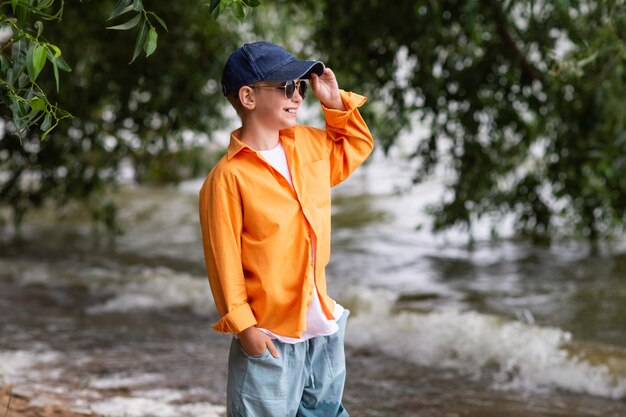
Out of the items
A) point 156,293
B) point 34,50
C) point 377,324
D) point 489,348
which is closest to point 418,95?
point 377,324

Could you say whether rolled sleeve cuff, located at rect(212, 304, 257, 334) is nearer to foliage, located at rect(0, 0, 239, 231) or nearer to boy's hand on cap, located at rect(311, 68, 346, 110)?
boy's hand on cap, located at rect(311, 68, 346, 110)

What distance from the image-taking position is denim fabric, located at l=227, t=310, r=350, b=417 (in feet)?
8.54

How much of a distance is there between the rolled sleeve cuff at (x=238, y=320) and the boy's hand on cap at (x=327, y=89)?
0.65 meters

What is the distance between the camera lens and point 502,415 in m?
4.18

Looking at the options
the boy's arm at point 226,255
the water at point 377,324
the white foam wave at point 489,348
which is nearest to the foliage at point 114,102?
the water at point 377,324

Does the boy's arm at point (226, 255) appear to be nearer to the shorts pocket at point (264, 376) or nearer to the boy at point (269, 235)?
the boy at point (269, 235)

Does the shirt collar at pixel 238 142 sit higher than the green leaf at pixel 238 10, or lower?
lower

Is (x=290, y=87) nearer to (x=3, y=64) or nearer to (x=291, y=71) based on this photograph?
(x=291, y=71)

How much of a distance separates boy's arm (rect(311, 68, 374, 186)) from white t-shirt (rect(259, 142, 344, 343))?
191 mm

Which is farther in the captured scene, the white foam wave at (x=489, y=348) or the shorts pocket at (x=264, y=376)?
the white foam wave at (x=489, y=348)

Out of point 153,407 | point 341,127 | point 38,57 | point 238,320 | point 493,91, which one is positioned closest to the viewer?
point 38,57

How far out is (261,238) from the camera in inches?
101

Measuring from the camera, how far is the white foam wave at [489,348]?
4.89 m

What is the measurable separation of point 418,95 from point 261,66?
164 inches
